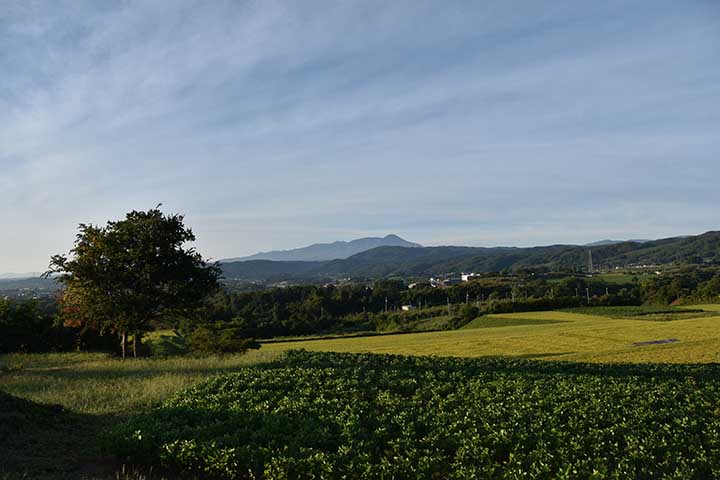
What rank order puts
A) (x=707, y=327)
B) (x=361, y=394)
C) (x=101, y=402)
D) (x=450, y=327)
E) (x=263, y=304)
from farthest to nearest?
(x=263, y=304), (x=450, y=327), (x=707, y=327), (x=101, y=402), (x=361, y=394)

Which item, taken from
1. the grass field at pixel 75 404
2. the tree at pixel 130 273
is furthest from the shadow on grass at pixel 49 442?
the tree at pixel 130 273

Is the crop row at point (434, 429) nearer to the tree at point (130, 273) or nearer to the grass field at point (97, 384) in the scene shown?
the grass field at point (97, 384)

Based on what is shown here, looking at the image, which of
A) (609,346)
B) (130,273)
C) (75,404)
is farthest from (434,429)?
(609,346)

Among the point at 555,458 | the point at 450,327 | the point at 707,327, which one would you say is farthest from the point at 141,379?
the point at 450,327

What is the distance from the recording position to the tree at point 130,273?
22.9 m

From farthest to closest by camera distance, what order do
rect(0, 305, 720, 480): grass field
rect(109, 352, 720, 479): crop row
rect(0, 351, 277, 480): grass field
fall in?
rect(0, 305, 720, 480): grass field, rect(0, 351, 277, 480): grass field, rect(109, 352, 720, 479): crop row

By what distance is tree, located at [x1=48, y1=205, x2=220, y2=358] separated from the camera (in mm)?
22906

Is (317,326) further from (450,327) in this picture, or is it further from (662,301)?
(662,301)

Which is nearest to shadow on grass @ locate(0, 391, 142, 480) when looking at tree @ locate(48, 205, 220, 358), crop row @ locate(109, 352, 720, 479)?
crop row @ locate(109, 352, 720, 479)

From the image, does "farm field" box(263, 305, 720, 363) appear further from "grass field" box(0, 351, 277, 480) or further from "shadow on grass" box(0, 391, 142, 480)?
"shadow on grass" box(0, 391, 142, 480)

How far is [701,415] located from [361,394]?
6.19m

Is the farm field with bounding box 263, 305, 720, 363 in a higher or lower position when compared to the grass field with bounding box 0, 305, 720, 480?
lower

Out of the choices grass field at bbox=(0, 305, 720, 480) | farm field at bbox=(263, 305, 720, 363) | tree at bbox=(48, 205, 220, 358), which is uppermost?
tree at bbox=(48, 205, 220, 358)

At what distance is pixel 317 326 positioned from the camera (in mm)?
80750
